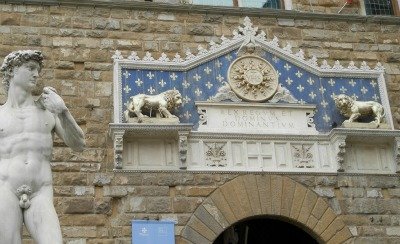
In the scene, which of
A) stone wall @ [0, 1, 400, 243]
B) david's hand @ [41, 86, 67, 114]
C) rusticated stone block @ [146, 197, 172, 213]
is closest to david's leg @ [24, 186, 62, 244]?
david's hand @ [41, 86, 67, 114]

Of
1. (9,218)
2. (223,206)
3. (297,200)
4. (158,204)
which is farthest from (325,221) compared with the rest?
(9,218)

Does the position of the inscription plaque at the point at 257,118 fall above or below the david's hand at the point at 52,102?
above

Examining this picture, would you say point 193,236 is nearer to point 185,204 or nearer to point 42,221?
point 185,204

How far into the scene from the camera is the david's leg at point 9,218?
6.09m

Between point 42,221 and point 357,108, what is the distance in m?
5.53

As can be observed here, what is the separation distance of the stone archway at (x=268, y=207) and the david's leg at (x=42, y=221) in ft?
11.5

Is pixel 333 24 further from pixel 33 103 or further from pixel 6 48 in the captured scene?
pixel 33 103

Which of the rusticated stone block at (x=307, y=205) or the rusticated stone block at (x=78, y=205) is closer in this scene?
the rusticated stone block at (x=78, y=205)

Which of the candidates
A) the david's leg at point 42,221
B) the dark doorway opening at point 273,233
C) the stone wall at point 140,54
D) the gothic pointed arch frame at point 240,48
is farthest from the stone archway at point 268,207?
the david's leg at point 42,221

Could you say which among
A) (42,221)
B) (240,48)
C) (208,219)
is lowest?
(42,221)

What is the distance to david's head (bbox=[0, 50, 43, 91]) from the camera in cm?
671

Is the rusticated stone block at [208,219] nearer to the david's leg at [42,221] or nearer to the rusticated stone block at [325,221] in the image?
the rusticated stone block at [325,221]

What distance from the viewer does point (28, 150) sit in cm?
642

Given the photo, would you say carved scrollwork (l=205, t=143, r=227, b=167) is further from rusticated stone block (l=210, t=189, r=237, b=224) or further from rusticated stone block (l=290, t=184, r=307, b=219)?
rusticated stone block (l=290, t=184, r=307, b=219)
